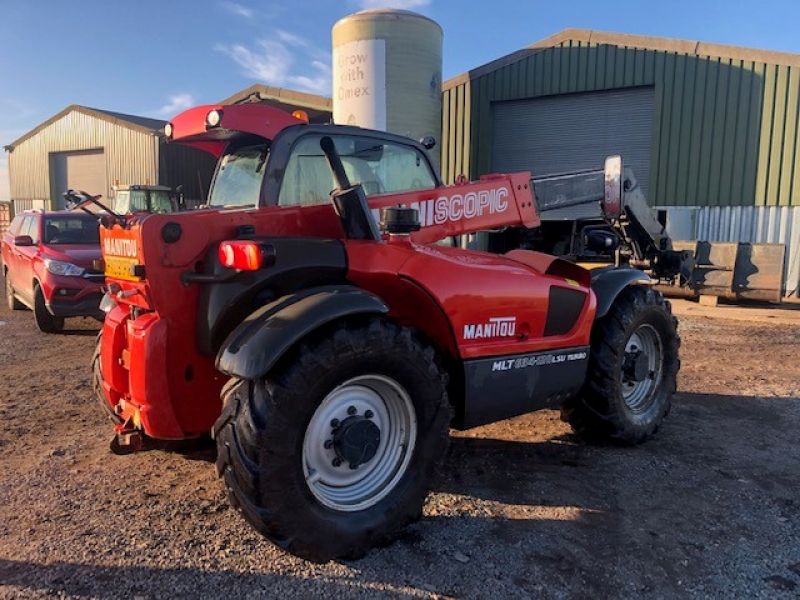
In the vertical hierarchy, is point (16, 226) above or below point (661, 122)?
below

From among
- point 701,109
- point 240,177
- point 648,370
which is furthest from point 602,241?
point 701,109

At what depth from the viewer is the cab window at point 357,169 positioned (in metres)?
3.86

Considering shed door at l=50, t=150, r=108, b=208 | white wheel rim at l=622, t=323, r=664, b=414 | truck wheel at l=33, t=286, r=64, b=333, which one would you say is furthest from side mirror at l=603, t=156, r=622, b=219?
shed door at l=50, t=150, r=108, b=208

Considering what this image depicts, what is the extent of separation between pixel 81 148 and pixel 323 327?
28.9 m

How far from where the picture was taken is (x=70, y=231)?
997 cm

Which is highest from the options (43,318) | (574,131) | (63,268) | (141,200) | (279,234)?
(574,131)

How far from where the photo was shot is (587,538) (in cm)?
335

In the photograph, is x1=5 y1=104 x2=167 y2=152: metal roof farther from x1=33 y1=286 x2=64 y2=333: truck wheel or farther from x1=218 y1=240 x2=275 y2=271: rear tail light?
x1=218 y1=240 x2=275 y2=271: rear tail light

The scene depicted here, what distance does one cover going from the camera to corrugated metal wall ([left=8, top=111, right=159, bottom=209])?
25625 mm

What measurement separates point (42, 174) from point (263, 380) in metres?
31.3

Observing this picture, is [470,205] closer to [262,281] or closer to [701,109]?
[262,281]

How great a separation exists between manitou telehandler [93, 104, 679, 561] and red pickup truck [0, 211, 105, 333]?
508cm

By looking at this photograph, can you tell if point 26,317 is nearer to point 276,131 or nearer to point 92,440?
point 92,440

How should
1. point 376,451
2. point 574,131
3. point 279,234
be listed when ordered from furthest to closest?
point 574,131 < point 279,234 < point 376,451
